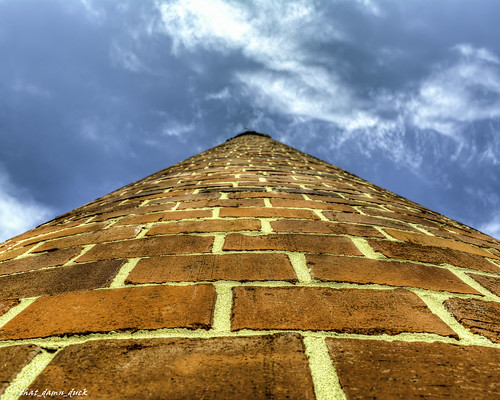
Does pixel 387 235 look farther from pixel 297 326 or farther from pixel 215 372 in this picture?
pixel 215 372

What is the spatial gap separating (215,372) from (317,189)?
940 mm

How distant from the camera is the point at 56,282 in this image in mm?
589

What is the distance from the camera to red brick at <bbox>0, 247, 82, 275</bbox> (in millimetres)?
687

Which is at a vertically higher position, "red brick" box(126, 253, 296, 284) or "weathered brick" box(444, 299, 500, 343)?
"red brick" box(126, 253, 296, 284)

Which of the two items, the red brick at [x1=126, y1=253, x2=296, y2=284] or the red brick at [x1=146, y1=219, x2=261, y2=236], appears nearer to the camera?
the red brick at [x1=126, y1=253, x2=296, y2=284]

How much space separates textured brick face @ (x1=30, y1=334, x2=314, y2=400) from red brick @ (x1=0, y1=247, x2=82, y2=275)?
38 cm

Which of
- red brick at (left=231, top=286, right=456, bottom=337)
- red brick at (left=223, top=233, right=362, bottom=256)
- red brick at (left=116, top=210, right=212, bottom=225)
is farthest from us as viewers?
red brick at (left=116, top=210, right=212, bottom=225)

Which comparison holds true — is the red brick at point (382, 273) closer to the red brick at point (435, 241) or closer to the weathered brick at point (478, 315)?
the weathered brick at point (478, 315)

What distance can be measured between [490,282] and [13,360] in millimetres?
920

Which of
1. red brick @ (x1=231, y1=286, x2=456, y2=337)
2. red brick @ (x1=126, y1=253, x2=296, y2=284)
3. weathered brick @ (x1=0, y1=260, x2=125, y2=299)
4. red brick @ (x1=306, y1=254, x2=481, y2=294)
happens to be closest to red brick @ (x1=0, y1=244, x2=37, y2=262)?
weathered brick @ (x1=0, y1=260, x2=125, y2=299)

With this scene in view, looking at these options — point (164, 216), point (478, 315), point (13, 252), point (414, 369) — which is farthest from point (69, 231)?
point (478, 315)

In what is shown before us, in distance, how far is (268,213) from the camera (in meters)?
0.87

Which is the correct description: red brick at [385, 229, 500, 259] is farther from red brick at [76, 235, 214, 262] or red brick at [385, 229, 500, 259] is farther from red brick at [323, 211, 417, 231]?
red brick at [76, 235, 214, 262]

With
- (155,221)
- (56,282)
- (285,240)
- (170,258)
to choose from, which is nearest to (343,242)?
(285,240)
